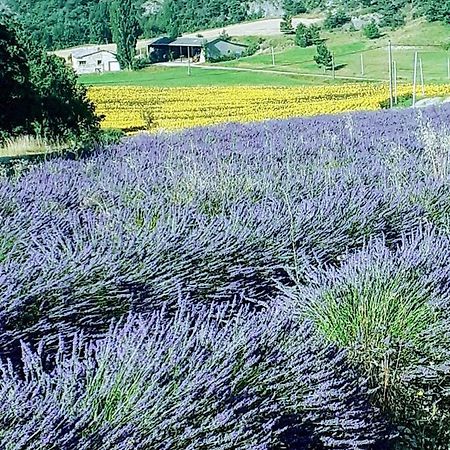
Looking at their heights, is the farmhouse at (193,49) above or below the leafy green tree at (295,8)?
below

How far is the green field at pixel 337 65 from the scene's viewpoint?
188 ft

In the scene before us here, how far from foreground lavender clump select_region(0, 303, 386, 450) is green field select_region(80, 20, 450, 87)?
47287 mm

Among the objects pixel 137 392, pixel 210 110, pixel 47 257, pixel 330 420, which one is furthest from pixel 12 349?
pixel 210 110

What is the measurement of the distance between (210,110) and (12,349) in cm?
3328

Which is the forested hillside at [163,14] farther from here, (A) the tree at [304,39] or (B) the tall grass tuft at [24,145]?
(B) the tall grass tuft at [24,145]

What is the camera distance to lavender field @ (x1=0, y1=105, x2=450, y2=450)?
1.96 metres

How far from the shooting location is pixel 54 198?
198 inches

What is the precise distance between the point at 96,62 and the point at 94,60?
41cm

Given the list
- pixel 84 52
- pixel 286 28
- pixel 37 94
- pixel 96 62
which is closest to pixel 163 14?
pixel 286 28

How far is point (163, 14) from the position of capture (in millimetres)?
124500

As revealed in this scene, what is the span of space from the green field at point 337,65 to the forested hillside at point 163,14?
653cm

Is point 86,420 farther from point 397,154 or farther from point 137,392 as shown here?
point 397,154

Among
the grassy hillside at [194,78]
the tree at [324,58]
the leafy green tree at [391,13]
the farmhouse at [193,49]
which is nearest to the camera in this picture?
the grassy hillside at [194,78]

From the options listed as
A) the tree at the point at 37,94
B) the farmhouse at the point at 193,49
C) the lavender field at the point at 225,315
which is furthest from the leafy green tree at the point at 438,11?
the lavender field at the point at 225,315
